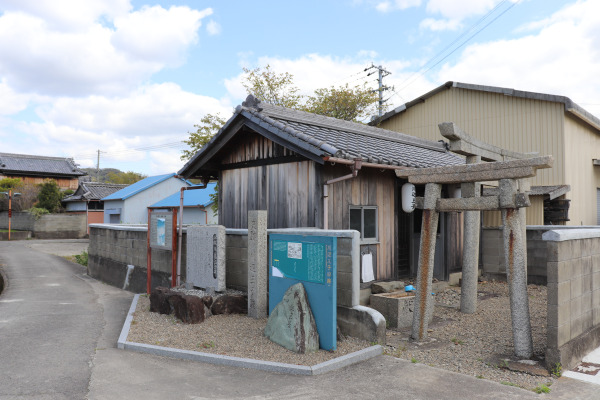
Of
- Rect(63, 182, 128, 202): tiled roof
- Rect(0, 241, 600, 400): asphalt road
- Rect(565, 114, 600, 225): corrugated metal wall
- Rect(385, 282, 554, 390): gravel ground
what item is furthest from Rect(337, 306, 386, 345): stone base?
Rect(63, 182, 128, 202): tiled roof

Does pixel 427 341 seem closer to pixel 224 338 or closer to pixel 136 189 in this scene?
pixel 224 338

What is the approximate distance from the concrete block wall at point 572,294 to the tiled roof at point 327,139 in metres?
3.86

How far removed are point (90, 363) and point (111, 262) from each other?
8.75 m

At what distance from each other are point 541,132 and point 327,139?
1142 cm

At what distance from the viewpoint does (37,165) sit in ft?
147

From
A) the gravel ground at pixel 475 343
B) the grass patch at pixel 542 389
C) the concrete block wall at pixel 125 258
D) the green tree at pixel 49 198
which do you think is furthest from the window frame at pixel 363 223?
the green tree at pixel 49 198

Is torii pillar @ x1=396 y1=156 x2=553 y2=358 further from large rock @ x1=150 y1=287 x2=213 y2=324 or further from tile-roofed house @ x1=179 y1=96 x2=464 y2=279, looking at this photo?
large rock @ x1=150 y1=287 x2=213 y2=324

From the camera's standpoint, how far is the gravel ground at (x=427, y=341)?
18.9 feet

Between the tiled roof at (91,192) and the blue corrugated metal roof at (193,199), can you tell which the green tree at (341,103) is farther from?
the tiled roof at (91,192)

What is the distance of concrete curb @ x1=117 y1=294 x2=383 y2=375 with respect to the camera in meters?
5.55

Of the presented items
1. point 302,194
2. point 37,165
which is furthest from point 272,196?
point 37,165

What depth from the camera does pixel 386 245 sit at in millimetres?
9758

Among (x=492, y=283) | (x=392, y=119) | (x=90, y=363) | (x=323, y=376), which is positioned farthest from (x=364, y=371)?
(x=392, y=119)

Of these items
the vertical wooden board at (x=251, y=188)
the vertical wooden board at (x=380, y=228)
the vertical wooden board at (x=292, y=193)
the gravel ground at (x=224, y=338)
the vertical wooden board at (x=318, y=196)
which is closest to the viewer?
the gravel ground at (x=224, y=338)
